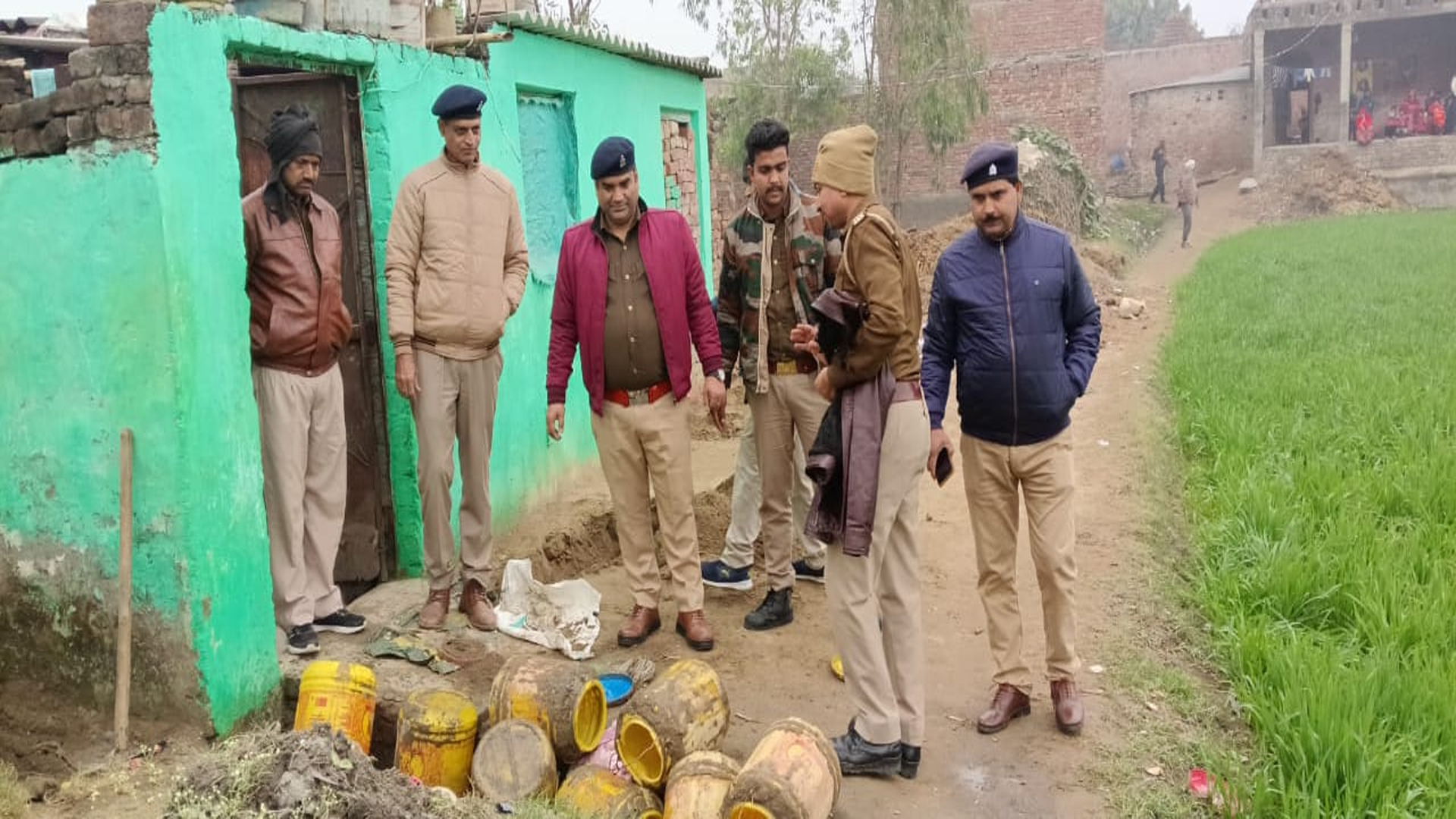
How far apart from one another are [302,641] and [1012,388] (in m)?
2.80

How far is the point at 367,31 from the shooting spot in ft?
17.1

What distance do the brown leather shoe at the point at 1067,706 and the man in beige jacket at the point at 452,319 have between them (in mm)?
2266

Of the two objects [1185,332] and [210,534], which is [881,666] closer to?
[210,534]

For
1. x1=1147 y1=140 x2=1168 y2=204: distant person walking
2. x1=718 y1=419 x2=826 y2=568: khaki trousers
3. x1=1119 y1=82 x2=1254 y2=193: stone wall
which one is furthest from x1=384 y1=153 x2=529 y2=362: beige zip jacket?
x1=1119 y1=82 x2=1254 y2=193: stone wall

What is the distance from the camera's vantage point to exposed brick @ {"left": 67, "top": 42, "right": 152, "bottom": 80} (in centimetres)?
368

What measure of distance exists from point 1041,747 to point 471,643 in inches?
88.0

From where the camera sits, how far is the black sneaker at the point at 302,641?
4.37m

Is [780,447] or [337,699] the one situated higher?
[780,447]

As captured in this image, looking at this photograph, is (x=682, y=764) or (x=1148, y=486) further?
(x=1148, y=486)

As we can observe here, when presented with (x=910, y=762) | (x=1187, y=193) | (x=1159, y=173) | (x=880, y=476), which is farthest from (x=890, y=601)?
(x=1159, y=173)

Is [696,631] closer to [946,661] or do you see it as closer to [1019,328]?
[946,661]

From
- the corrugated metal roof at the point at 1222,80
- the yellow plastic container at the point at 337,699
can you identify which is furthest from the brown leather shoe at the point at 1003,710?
the corrugated metal roof at the point at 1222,80

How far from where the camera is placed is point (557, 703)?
3633mm

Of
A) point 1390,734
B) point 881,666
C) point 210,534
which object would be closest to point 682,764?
point 881,666
